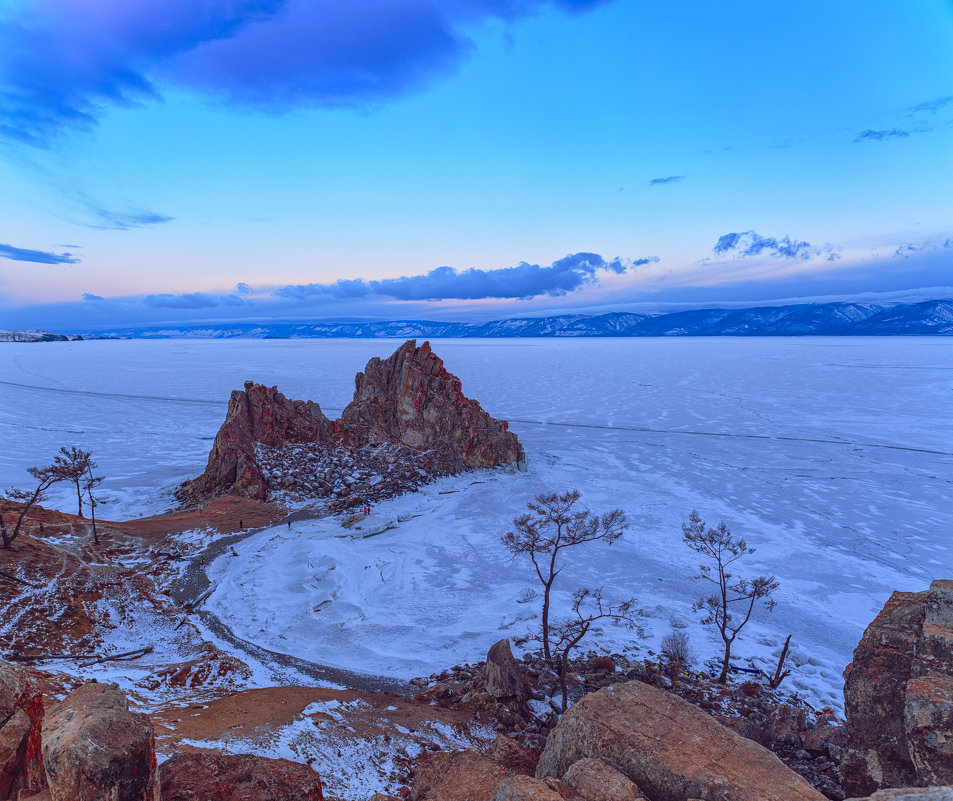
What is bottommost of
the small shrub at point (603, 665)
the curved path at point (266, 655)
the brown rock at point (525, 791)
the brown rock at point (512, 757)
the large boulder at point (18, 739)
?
the small shrub at point (603, 665)

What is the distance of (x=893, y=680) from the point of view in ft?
29.9

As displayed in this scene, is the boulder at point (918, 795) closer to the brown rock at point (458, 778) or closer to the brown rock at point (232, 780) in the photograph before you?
the brown rock at point (458, 778)

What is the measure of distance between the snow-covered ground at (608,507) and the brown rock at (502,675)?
340 centimetres

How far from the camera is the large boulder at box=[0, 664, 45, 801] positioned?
6.59 m

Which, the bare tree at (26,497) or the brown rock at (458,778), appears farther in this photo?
the bare tree at (26,497)

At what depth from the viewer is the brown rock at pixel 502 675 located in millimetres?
15766

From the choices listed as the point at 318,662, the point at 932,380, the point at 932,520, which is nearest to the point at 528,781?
the point at 318,662

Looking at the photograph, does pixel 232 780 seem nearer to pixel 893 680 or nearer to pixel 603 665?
pixel 893 680

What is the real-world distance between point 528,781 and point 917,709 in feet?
19.2

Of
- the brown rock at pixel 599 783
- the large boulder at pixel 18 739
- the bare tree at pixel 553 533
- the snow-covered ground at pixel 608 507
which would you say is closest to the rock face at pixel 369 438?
the snow-covered ground at pixel 608 507

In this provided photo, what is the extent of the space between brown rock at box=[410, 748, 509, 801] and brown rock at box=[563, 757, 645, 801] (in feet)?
5.65

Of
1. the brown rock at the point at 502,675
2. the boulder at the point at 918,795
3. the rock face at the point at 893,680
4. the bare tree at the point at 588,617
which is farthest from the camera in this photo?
the bare tree at the point at 588,617

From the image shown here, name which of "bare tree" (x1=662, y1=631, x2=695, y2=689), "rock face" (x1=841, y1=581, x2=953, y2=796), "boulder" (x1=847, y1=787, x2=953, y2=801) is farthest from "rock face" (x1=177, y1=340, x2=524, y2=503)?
"boulder" (x1=847, y1=787, x2=953, y2=801)

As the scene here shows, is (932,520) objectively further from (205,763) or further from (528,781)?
(205,763)
